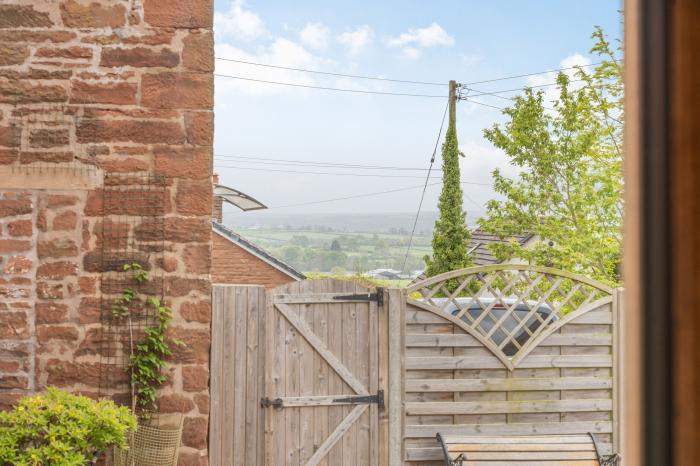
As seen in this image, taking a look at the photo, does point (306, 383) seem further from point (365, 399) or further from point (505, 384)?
point (505, 384)

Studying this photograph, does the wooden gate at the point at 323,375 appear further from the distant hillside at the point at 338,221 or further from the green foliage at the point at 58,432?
the distant hillside at the point at 338,221

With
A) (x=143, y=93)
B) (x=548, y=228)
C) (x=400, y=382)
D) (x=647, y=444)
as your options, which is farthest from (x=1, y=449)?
(x=548, y=228)

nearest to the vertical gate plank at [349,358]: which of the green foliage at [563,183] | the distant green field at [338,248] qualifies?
the green foliage at [563,183]

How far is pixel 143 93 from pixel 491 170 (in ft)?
21.8

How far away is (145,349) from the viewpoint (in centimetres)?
381

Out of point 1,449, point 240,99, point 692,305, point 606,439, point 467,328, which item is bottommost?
point 606,439

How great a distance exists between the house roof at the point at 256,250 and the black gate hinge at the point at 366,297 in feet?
24.2

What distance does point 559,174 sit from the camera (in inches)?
366

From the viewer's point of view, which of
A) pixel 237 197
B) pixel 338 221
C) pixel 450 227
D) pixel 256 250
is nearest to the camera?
pixel 237 197

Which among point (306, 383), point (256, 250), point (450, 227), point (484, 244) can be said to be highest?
point (450, 227)

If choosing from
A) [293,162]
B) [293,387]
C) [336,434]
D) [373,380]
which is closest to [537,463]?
[373,380]

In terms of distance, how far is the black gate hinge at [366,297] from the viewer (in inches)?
173

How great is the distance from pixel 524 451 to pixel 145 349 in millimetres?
2386

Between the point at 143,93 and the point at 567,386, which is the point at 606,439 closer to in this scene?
the point at 567,386
